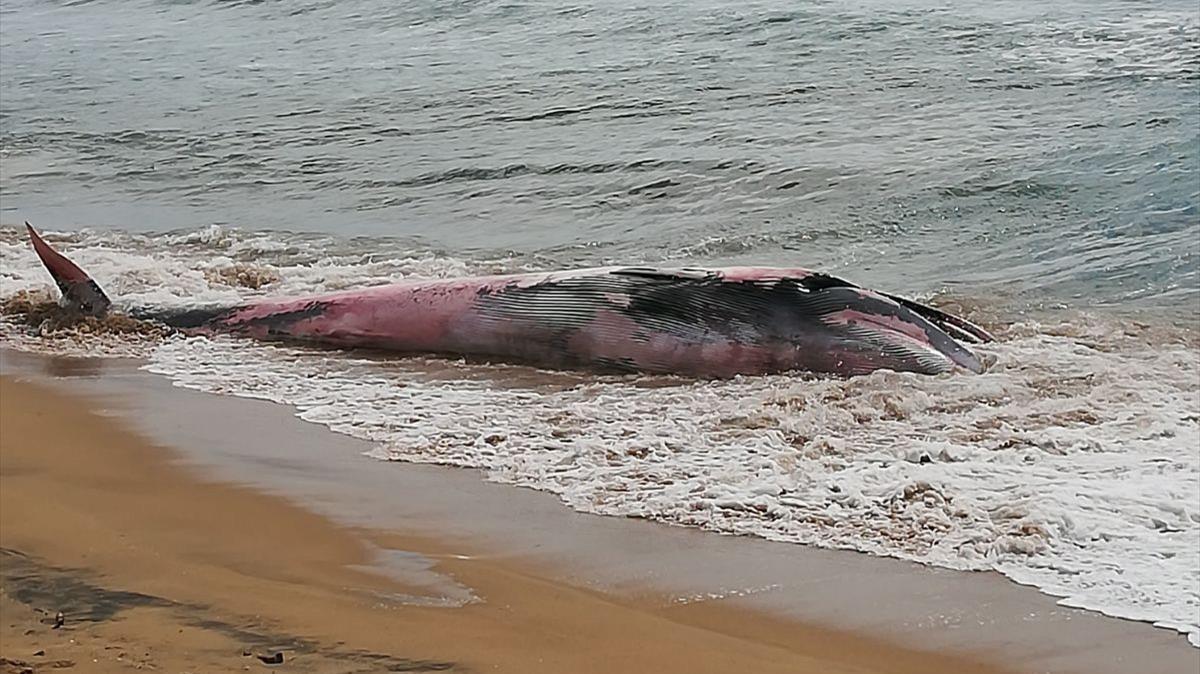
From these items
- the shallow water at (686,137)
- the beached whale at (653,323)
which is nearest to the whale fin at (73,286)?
the beached whale at (653,323)

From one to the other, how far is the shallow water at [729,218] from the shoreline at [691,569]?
142 millimetres

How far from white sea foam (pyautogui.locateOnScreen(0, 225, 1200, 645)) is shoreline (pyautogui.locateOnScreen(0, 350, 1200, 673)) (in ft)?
0.38

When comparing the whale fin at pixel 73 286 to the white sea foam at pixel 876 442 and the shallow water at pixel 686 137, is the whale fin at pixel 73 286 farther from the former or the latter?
the shallow water at pixel 686 137

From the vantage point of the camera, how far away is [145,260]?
9.42 m

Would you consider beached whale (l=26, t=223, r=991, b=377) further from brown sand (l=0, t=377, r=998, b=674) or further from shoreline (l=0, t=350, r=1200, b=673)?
Answer: brown sand (l=0, t=377, r=998, b=674)

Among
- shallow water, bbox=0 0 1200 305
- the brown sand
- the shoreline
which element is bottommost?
shallow water, bbox=0 0 1200 305

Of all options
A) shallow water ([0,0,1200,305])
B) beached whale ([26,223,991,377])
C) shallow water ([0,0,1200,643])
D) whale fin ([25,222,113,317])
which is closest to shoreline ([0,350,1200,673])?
shallow water ([0,0,1200,643])

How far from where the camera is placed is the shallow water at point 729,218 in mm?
4676

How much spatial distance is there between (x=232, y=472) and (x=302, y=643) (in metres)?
1.87

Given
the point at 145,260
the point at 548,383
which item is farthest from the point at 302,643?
the point at 145,260

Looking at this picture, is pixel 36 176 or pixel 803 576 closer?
pixel 803 576

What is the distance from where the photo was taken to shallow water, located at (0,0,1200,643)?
4676 mm

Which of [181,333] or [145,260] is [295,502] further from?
[145,260]

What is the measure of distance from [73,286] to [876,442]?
4.64 meters
